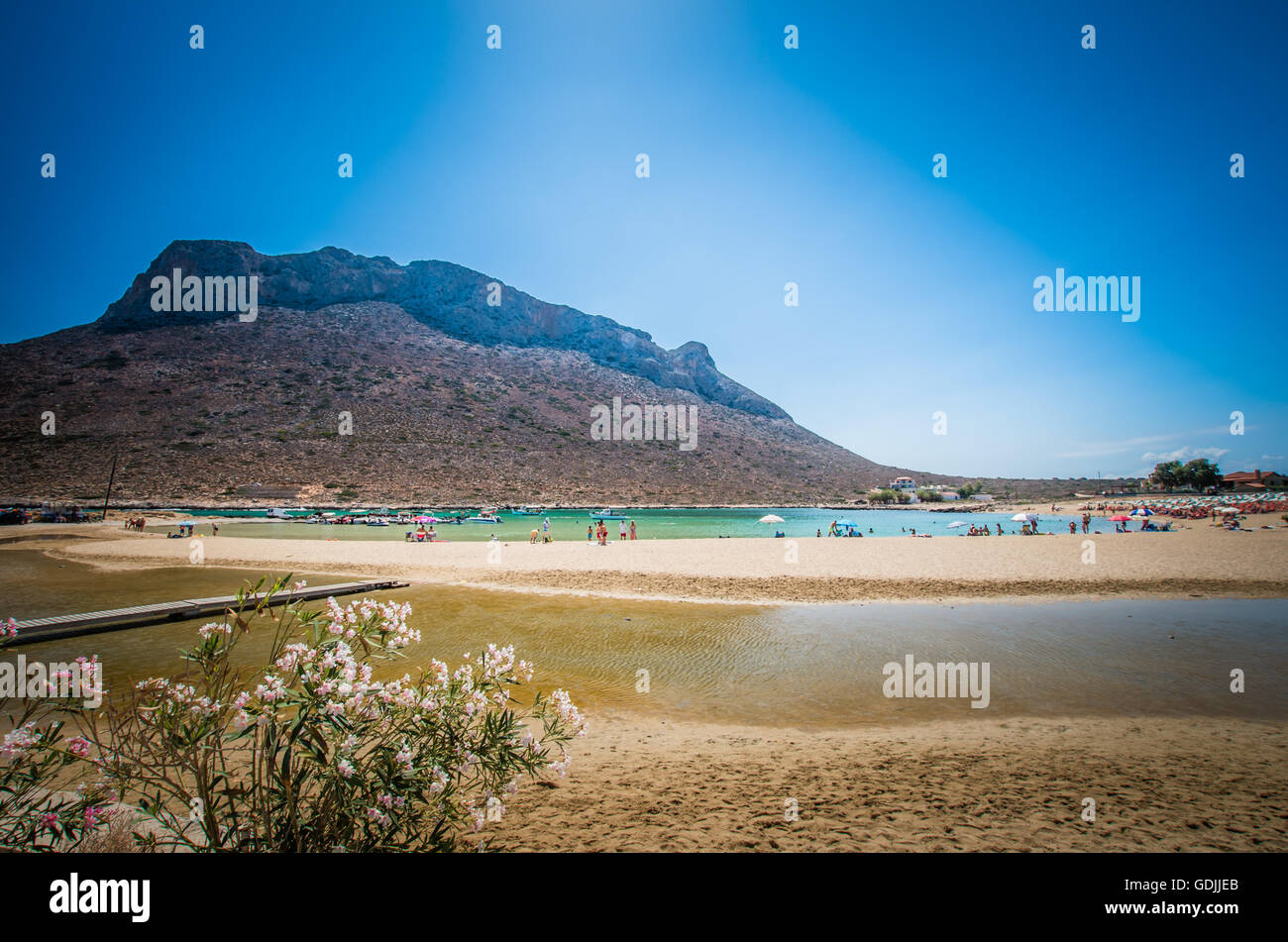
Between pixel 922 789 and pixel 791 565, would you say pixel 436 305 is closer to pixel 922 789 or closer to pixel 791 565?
pixel 791 565

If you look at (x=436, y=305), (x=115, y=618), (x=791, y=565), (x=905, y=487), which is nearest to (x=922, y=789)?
(x=115, y=618)

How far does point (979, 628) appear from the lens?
1259cm

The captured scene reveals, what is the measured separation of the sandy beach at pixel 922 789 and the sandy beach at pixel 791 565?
9181 millimetres

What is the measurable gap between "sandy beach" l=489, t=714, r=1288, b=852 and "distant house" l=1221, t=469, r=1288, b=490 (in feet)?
485

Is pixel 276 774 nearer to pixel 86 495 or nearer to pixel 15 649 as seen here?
pixel 15 649

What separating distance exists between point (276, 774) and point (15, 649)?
12761 millimetres

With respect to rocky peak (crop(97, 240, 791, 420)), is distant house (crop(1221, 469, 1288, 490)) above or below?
below

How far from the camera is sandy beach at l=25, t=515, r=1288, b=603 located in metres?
16.9

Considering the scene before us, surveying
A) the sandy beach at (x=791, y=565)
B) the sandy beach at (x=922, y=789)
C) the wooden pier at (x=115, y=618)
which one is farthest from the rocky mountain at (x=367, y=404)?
the sandy beach at (x=922, y=789)

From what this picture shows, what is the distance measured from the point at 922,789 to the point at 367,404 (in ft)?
295

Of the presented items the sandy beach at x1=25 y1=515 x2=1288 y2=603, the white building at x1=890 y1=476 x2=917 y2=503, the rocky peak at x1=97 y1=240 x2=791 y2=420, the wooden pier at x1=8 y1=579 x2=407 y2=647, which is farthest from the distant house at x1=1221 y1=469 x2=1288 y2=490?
the wooden pier at x1=8 y1=579 x2=407 y2=647

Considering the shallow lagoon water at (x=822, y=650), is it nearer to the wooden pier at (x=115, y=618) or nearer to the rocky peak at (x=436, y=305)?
the wooden pier at (x=115, y=618)

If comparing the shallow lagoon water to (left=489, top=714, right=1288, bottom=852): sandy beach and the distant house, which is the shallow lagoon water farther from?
the distant house

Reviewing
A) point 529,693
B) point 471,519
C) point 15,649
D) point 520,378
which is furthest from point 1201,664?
point 520,378
